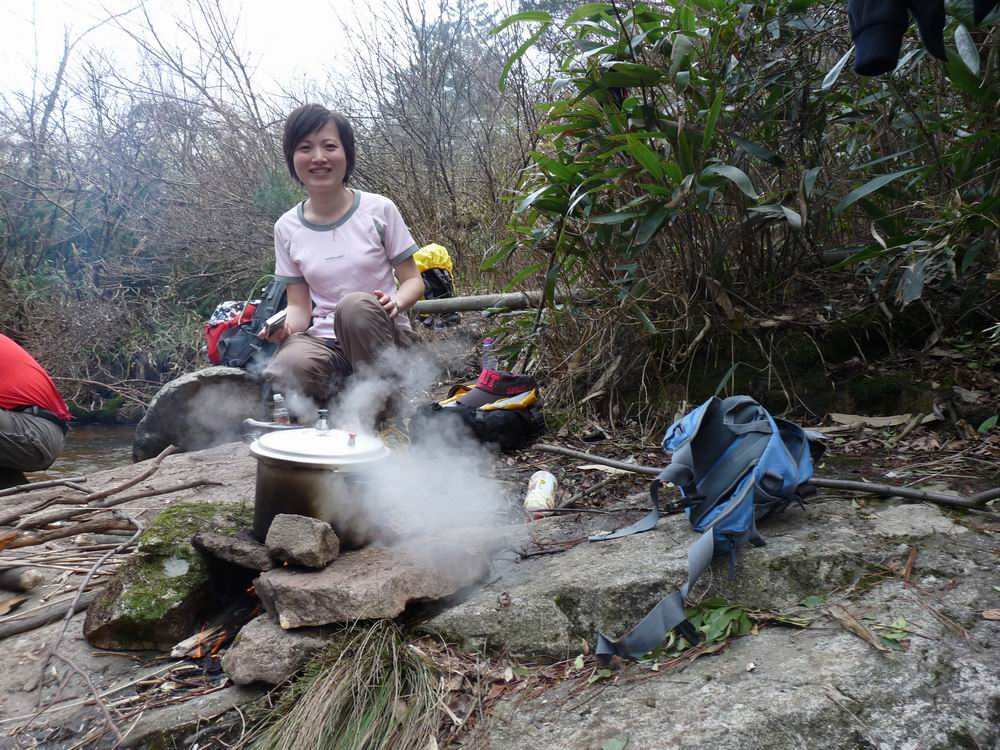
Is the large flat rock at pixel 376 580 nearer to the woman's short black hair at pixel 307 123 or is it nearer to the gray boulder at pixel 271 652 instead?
the gray boulder at pixel 271 652

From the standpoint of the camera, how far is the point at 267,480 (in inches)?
91.2

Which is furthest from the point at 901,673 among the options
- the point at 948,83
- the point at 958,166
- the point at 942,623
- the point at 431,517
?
the point at 948,83

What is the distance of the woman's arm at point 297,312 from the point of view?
3.80 m

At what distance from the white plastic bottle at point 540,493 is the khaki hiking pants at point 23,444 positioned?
2.89 meters

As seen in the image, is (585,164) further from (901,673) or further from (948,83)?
(901,673)

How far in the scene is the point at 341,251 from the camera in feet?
12.2

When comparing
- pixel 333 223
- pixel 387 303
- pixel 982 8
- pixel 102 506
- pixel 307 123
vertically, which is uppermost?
pixel 307 123

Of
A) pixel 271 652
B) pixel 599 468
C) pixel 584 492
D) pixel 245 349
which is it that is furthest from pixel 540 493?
pixel 245 349

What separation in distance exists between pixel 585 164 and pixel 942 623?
2515 millimetres

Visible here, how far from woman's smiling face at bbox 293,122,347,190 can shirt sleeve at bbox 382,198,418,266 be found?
322 mm

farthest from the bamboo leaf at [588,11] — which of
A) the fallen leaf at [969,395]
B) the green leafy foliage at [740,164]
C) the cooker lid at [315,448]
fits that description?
the fallen leaf at [969,395]

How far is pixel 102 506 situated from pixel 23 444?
48.0 inches

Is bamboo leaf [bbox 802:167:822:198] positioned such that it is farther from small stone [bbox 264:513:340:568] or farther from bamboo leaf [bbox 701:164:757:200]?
small stone [bbox 264:513:340:568]

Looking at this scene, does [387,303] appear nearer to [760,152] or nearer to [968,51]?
[760,152]
